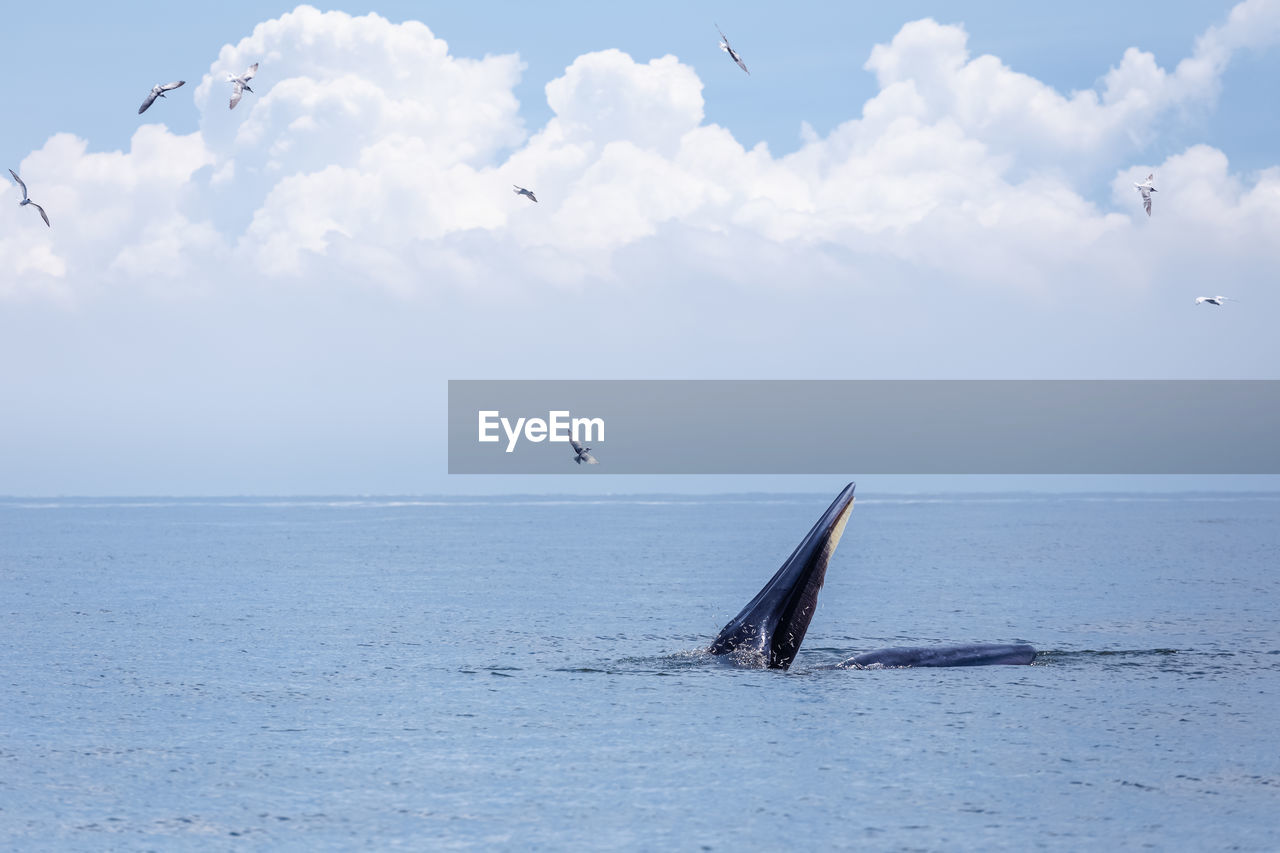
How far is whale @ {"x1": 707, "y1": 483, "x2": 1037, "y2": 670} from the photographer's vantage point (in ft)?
76.7

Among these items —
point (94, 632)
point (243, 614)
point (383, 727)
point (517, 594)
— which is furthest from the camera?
point (517, 594)

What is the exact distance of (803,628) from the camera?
83.8ft

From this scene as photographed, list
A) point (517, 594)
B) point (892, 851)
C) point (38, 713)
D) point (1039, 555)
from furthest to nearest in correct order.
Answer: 1. point (1039, 555)
2. point (517, 594)
3. point (38, 713)
4. point (892, 851)

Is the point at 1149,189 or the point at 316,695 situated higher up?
the point at 1149,189

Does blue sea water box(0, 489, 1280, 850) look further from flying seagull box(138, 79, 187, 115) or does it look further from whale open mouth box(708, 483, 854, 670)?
flying seagull box(138, 79, 187, 115)

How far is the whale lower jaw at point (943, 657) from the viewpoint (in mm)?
30359

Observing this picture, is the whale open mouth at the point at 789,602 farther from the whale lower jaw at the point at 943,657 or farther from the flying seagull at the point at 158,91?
the flying seagull at the point at 158,91

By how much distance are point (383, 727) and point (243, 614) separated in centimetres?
2525

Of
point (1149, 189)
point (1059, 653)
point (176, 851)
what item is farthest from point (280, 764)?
point (1149, 189)

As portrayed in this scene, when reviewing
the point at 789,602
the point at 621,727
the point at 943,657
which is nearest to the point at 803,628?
the point at 789,602

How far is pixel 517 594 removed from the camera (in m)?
55.7

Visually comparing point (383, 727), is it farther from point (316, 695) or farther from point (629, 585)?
point (629, 585)

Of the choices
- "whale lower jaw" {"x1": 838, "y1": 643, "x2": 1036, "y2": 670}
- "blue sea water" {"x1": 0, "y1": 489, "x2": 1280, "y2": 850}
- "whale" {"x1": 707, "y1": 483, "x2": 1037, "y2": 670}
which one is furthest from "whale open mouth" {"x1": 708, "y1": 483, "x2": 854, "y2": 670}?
"whale lower jaw" {"x1": 838, "y1": 643, "x2": 1036, "y2": 670}

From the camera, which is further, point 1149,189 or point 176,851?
point 1149,189
